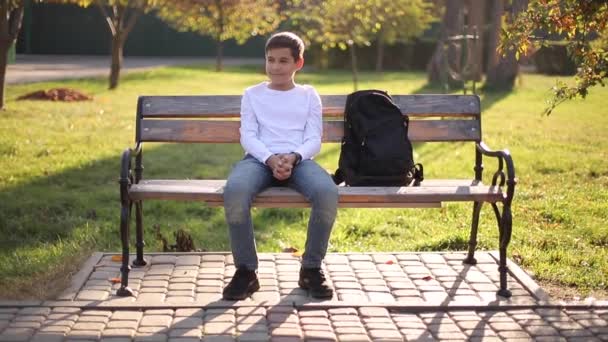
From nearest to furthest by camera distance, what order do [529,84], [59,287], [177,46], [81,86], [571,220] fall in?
[59,287]
[571,220]
[81,86]
[529,84]
[177,46]

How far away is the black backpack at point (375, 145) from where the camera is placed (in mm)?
5617

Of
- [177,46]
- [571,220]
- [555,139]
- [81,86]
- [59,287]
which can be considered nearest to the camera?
[59,287]

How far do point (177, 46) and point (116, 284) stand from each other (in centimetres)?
3301

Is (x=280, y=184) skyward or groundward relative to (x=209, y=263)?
skyward

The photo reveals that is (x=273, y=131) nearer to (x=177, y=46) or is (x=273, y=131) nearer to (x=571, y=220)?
(x=571, y=220)

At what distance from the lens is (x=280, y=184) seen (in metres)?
5.53

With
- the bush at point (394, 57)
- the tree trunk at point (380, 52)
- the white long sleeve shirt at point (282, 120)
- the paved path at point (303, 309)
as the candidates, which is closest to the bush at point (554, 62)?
the bush at point (394, 57)

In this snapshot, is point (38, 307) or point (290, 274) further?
point (290, 274)

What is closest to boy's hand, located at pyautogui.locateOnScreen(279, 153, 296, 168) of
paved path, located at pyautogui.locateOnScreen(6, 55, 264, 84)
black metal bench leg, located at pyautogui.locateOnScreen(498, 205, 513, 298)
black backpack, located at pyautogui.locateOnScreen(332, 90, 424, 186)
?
black backpack, located at pyautogui.locateOnScreen(332, 90, 424, 186)

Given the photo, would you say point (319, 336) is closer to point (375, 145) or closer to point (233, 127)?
point (375, 145)

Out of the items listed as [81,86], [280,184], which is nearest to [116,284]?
[280,184]

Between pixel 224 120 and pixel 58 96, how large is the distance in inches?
452

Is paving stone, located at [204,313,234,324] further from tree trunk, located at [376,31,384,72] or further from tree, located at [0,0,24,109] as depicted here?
tree trunk, located at [376,31,384,72]

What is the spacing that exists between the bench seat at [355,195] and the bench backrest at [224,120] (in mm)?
660
